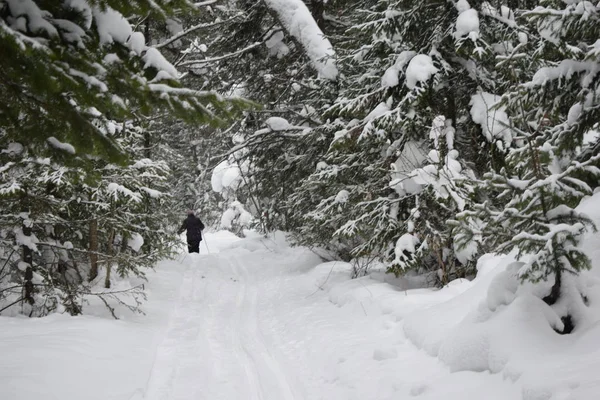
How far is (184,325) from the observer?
28.7 ft

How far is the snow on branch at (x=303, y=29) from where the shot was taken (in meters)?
9.96

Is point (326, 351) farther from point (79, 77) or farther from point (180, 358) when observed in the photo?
point (79, 77)

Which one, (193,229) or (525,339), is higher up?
(525,339)

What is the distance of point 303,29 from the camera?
33.0 ft

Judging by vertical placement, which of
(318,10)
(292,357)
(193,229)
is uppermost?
(318,10)

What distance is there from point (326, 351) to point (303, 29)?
7.00 metres

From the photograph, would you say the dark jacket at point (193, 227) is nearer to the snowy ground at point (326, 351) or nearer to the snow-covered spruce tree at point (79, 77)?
the snowy ground at point (326, 351)

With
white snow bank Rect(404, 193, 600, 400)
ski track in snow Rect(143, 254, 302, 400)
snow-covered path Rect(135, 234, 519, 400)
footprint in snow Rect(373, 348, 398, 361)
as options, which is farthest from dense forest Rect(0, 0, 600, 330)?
footprint in snow Rect(373, 348, 398, 361)

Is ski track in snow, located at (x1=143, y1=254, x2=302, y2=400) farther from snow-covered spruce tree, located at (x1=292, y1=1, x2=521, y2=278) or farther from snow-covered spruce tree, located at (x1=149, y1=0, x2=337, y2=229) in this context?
snow-covered spruce tree, located at (x1=292, y1=1, x2=521, y2=278)

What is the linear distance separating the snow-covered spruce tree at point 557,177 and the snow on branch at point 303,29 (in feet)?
18.5

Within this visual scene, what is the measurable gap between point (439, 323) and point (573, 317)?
1.73 m

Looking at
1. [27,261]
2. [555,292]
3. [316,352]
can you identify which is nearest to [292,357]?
[316,352]

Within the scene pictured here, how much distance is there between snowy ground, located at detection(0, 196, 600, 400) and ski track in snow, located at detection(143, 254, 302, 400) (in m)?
0.03

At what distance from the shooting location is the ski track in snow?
548 cm
